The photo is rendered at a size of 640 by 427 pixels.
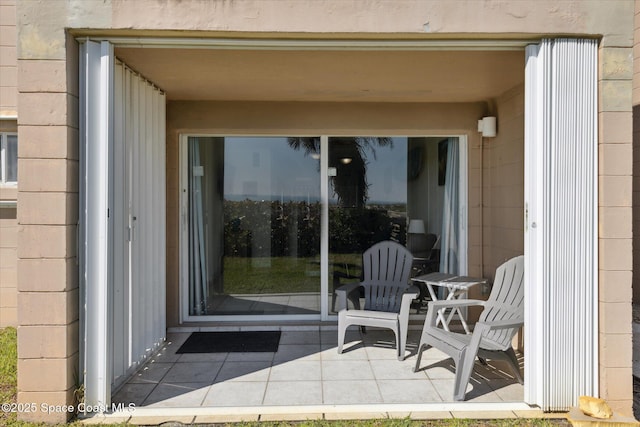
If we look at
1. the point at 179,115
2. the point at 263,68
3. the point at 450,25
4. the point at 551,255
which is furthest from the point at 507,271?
the point at 179,115

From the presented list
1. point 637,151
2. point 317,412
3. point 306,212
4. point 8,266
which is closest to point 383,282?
point 306,212

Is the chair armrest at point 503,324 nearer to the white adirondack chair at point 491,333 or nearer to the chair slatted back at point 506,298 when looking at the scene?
the white adirondack chair at point 491,333

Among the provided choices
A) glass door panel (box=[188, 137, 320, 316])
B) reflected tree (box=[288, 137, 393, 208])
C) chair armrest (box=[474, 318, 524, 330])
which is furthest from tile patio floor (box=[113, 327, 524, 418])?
reflected tree (box=[288, 137, 393, 208])

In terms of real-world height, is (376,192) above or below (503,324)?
above

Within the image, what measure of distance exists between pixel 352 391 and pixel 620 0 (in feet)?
10.2

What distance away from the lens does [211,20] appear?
8.69 feet

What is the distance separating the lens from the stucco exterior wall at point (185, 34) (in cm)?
262

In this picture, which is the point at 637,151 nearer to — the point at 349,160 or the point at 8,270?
the point at 349,160

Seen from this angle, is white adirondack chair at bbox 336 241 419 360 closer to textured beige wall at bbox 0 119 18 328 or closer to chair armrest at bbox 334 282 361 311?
chair armrest at bbox 334 282 361 311

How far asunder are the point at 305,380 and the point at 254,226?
205cm

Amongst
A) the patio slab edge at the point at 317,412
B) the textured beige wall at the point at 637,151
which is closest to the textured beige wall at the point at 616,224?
the patio slab edge at the point at 317,412

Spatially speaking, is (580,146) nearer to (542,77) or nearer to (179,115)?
(542,77)

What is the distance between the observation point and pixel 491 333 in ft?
10.7

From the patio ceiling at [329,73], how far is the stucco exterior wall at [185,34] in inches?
12.0
